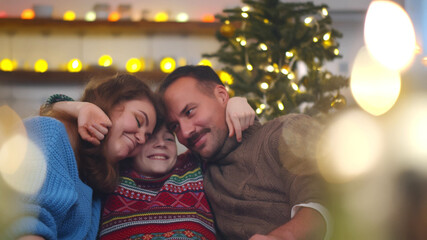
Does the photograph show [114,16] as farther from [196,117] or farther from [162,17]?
[196,117]

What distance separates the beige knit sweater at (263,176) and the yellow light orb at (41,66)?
273 centimetres

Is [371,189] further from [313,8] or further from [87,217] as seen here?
[313,8]

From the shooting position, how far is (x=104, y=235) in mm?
946

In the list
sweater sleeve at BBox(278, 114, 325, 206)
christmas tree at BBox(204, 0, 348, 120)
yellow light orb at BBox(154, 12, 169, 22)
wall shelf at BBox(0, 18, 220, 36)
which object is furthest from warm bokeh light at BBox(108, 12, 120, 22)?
sweater sleeve at BBox(278, 114, 325, 206)

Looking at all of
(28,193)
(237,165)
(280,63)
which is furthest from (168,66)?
(28,193)

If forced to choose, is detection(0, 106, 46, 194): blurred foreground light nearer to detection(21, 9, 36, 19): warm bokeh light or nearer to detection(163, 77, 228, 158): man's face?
detection(163, 77, 228, 158): man's face

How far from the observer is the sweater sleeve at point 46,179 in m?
0.76

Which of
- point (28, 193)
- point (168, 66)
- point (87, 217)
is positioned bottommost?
point (168, 66)

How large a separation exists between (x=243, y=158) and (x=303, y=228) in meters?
0.23

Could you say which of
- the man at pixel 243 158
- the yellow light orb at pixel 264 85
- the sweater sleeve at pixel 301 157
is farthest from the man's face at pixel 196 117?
the yellow light orb at pixel 264 85

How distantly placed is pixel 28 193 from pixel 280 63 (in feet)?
5.19

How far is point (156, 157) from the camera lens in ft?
3.45

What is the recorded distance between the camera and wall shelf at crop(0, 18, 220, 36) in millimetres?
3494

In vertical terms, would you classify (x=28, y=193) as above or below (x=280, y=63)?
above
